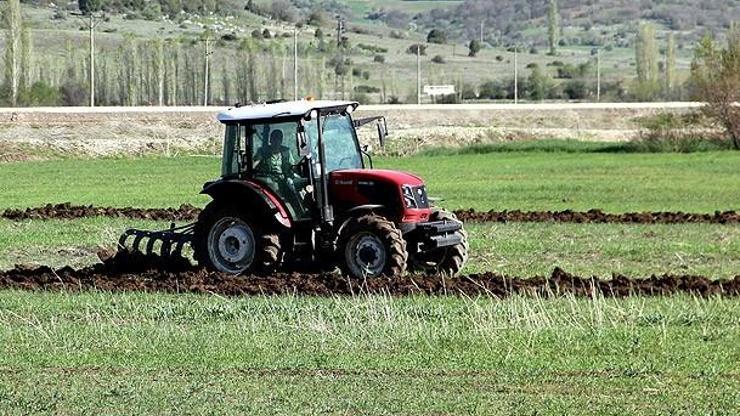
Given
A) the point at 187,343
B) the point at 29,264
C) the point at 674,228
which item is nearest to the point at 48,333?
the point at 187,343

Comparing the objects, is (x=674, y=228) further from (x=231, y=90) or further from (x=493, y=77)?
(x=493, y=77)

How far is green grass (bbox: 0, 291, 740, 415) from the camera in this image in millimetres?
10969

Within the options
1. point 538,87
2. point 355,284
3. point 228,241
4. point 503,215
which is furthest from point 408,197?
point 538,87

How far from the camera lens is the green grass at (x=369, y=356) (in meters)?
11.0

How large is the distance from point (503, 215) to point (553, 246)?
5454mm

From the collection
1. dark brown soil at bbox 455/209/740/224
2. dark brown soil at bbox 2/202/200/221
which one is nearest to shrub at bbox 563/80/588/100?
dark brown soil at bbox 455/209/740/224

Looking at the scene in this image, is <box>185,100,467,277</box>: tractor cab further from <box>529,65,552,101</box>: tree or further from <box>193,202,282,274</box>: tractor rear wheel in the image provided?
<box>529,65,552,101</box>: tree

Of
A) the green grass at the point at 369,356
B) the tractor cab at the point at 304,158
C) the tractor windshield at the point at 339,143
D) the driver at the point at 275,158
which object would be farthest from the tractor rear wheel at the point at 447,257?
the green grass at the point at 369,356

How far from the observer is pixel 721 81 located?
59.4 m

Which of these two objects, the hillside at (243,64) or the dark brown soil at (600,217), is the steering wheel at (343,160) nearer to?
the dark brown soil at (600,217)

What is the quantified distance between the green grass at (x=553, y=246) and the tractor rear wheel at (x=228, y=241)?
10.0ft

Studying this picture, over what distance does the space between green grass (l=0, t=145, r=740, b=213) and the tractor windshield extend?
1335cm

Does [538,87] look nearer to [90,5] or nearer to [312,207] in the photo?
[90,5]

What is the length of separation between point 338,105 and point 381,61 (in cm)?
11638
